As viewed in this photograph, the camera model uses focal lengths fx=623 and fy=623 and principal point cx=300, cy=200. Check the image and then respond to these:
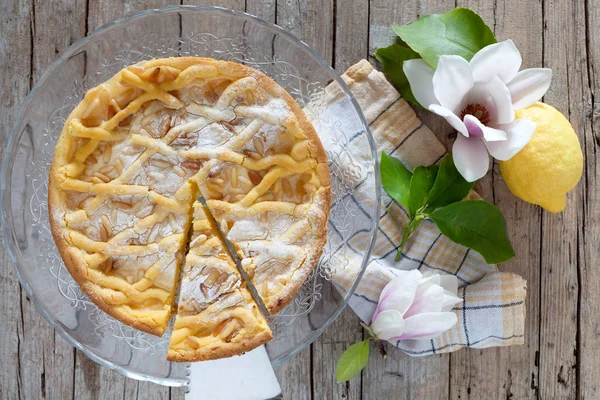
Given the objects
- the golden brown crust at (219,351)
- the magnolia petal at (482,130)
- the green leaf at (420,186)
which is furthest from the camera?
the green leaf at (420,186)

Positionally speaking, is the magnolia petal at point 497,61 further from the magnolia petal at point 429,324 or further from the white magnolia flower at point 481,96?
the magnolia petal at point 429,324

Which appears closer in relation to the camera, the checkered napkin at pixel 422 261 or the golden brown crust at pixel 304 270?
the golden brown crust at pixel 304 270

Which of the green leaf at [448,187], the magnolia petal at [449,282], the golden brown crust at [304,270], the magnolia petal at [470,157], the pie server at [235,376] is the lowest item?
the pie server at [235,376]

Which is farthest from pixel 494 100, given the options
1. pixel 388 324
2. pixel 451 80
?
pixel 388 324

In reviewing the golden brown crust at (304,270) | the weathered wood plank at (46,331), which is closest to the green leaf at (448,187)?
the golden brown crust at (304,270)

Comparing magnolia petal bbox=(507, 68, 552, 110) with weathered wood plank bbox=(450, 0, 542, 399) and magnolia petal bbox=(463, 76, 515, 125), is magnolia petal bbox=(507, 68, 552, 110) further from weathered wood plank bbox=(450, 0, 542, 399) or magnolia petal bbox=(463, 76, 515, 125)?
weathered wood plank bbox=(450, 0, 542, 399)

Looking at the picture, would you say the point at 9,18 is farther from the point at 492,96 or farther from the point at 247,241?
the point at 492,96
